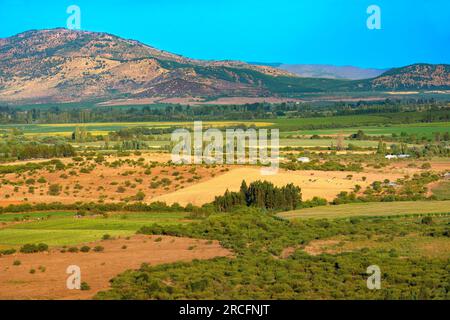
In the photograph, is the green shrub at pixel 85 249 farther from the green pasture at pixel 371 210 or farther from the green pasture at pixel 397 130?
the green pasture at pixel 397 130

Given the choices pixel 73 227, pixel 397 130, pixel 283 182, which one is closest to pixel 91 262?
pixel 73 227

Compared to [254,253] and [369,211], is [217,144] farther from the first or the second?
[254,253]

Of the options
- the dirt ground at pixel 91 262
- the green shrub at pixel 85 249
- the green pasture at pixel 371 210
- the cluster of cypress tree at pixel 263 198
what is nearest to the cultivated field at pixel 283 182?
the cluster of cypress tree at pixel 263 198

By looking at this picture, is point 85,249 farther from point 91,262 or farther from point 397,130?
point 397,130

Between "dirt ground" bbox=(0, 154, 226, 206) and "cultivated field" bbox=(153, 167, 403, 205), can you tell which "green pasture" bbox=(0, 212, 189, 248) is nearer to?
"cultivated field" bbox=(153, 167, 403, 205)

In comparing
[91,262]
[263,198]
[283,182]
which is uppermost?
[283,182]

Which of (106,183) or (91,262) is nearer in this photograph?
(91,262)
